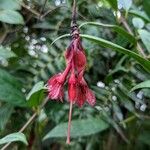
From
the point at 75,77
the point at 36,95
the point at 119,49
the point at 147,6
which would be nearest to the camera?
the point at 75,77

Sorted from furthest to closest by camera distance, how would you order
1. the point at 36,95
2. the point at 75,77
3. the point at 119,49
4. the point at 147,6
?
the point at 147,6 < the point at 36,95 < the point at 119,49 < the point at 75,77

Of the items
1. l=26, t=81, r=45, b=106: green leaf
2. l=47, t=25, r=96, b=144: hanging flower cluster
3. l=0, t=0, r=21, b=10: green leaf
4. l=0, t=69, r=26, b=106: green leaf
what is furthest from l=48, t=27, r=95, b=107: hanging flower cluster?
l=0, t=0, r=21, b=10: green leaf

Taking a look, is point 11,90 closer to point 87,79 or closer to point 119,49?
point 87,79

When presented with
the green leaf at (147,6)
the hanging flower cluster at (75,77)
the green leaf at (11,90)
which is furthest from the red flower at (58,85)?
the green leaf at (147,6)

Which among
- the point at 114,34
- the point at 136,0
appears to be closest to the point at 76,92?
the point at 114,34

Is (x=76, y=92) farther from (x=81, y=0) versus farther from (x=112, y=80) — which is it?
(x=81, y=0)

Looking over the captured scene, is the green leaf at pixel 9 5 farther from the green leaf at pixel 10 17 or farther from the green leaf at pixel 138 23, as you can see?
the green leaf at pixel 138 23

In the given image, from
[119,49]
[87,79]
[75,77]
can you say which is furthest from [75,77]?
[87,79]
